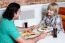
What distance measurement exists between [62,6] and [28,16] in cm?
74

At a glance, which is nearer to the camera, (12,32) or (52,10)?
(12,32)

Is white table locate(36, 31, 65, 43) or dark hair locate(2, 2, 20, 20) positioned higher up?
dark hair locate(2, 2, 20, 20)

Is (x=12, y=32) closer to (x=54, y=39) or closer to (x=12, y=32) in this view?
(x=12, y=32)

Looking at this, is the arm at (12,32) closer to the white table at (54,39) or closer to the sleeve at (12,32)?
the sleeve at (12,32)

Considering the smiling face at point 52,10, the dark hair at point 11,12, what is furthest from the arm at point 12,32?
the smiling face at point 52,10

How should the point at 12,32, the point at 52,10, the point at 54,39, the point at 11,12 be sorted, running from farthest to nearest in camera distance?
the point at 52,10, the point at 54,39, the point at 11,12, the point at 12,32

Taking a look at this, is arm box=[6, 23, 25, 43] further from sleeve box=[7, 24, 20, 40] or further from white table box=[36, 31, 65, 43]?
white table box=[36, 31, 65, 43]

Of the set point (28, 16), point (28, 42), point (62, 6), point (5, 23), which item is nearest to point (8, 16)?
point (5, 23)

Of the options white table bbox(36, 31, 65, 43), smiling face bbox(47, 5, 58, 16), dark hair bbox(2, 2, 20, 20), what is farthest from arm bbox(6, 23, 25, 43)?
smiling face bbox(47, 5, 58, 16)

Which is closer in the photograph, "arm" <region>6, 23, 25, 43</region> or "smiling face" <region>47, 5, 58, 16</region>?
"arm" <region>6, 23, 25, 43</region>

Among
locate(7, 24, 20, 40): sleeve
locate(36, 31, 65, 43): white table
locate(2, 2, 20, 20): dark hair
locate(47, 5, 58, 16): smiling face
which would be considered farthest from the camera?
locate(47, 5, 58, 16): smiling face

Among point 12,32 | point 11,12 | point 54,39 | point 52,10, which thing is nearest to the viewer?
point 12,32

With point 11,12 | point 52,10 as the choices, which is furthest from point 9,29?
point 52,10

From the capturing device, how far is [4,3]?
3.34m
